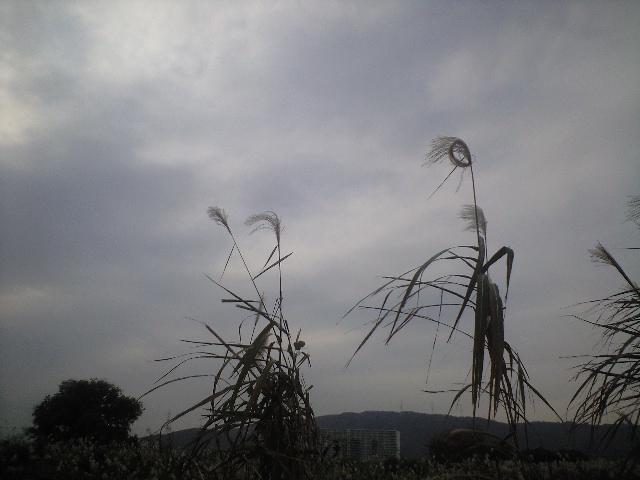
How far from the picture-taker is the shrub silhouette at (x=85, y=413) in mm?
24812

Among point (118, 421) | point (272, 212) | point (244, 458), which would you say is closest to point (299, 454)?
point (244, 458)

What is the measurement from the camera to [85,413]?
25.1 m

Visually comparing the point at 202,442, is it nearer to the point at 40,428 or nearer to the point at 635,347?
the point at 635,347

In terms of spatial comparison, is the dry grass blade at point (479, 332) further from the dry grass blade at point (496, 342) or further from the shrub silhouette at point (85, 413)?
the shrub silhouette at point (85, 413)

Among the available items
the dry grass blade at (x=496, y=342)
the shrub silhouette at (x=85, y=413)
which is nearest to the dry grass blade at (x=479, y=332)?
the dry grass blade at (x=496, y=342)

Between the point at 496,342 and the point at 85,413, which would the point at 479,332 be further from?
the point at 85,413

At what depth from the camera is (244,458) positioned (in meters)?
1.79

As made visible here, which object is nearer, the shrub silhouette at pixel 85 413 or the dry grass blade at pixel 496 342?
the dry grass blade at pixel 496 342

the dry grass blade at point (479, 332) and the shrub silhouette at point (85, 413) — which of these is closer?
the dry grass blade at point (479, 332)

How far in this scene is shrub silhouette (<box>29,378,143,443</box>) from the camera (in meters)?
24.8

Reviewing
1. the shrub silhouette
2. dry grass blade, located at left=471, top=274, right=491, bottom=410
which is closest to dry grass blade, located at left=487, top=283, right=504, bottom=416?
dry grass blade, located at left=471, top=274, right=491, bottom=410

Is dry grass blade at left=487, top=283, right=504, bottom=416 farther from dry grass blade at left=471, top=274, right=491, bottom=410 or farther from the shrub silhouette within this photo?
the shrub silhouette

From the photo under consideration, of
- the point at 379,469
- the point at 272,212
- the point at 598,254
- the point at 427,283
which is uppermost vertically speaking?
the point at 272,212

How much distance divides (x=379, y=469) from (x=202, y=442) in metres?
2.73
